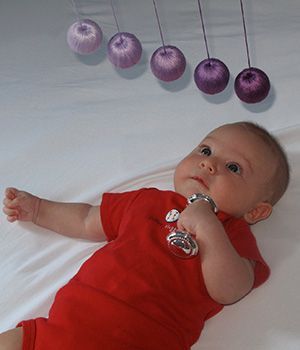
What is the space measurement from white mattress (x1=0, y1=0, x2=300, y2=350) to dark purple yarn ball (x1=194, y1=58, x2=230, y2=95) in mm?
116

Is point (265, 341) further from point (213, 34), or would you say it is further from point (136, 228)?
Answer: point (213, 34)

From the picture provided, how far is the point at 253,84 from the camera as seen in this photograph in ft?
3.92

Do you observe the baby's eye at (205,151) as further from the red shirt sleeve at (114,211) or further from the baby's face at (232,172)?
the red shirt sleeve at (114,211)

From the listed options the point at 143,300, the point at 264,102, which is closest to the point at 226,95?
the point at 264,102

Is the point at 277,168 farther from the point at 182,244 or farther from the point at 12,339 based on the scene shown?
the point at 12,339

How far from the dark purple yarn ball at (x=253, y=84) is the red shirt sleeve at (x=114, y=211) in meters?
0.29

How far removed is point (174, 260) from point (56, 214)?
270mm

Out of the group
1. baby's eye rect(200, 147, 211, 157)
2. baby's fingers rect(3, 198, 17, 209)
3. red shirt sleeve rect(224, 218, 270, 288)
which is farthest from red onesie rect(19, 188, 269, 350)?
baby's fingers rect(3, 198, 17, 209)

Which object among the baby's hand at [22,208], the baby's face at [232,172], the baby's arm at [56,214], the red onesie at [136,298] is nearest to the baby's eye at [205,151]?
the baby's face at [232,172]

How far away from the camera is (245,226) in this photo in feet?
3.44

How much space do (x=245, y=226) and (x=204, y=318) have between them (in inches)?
6.4

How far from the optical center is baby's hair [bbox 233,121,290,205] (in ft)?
3.49

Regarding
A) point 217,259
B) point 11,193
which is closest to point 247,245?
point 217,259

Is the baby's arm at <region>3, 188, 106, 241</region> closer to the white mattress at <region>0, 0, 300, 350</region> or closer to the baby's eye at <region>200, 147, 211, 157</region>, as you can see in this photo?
the white mattress at <region>0, 0, 300, 350</region>
